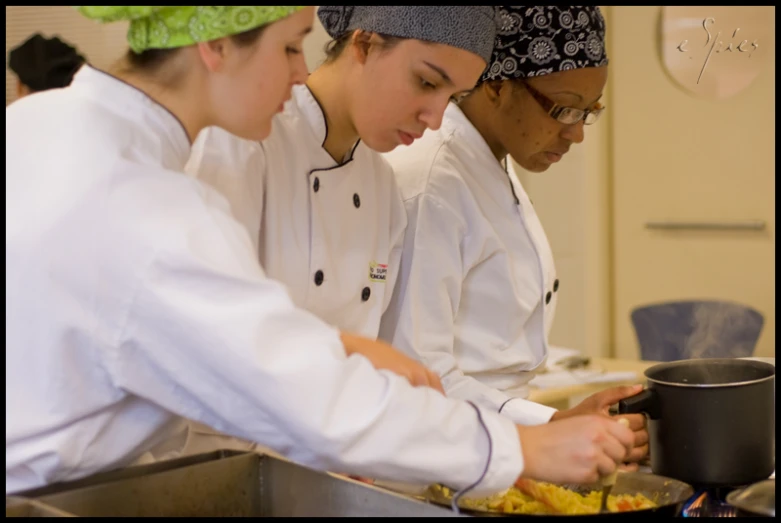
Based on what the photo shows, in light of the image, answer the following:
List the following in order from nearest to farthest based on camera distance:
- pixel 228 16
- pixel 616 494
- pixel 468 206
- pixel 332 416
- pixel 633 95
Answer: pixel 332 416 < pixel 228 16 < pixel 616 494 < pixel 468 206 < pixel 633 95

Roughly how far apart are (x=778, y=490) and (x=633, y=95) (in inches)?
121

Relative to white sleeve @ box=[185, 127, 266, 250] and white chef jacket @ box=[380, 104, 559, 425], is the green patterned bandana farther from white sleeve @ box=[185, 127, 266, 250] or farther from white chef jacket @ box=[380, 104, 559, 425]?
white chef jacket @ box=[380, 104, 559, 425]

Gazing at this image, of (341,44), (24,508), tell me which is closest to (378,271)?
(341,44)

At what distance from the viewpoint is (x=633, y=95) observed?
3.83m

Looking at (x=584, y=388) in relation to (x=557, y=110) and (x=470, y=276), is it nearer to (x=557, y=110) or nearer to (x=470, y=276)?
(x=470, y=276)

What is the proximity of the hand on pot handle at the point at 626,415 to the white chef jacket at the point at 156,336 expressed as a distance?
40cm

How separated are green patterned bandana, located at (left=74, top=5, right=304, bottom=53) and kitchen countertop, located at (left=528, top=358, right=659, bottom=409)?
150 cm

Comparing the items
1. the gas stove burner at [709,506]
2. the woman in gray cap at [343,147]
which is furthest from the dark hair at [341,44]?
the gas stove burner at [709,506]

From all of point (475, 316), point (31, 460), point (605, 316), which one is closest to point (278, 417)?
point (31, 460)

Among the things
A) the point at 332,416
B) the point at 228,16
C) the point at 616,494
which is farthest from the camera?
the point at 616,494

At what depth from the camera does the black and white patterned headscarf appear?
5.49ft

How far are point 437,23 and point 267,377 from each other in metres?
0.62

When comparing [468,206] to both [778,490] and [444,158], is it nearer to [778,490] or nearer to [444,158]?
[444,158]

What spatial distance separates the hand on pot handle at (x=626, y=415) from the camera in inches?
53.6
